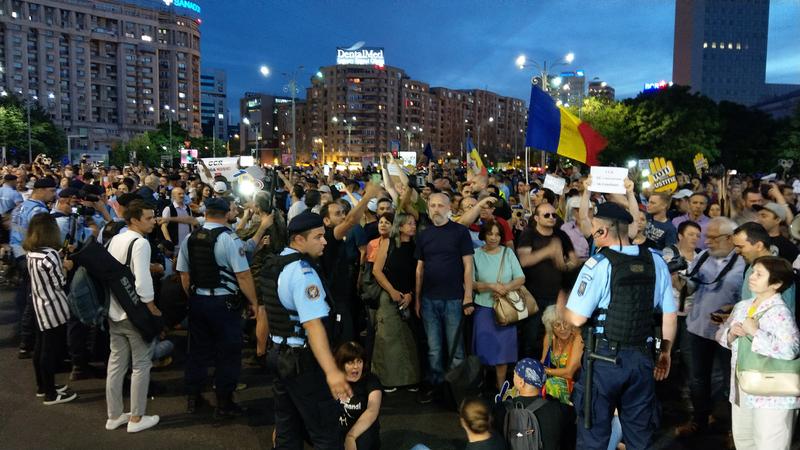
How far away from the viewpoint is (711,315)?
4969 millimetres

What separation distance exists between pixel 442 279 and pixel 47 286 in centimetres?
397

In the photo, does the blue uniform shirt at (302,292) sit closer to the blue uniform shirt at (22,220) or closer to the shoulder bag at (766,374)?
the shoulder bag at (766,374)

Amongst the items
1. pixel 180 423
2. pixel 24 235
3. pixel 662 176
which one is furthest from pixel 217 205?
pixel 662 176

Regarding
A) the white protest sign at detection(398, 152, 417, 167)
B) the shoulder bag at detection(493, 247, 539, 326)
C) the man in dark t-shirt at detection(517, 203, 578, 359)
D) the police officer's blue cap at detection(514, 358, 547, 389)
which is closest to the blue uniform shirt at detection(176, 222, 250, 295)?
the shoulder bag at detection(493, 247, 539, 326)

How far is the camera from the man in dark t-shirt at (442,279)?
19.4ft

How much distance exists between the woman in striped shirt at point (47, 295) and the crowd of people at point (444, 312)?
0.02 m

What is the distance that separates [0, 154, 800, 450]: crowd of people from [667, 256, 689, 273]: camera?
0.6 inches

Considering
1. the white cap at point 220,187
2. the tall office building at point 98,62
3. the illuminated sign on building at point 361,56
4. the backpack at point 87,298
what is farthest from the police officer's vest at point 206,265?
the illuminated sign on building at point 361,56

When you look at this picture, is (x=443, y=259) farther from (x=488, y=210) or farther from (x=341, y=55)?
(x=341, y=55)

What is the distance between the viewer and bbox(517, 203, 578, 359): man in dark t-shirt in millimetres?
6184

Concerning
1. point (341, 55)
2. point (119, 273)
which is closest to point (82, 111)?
point (341, 55)

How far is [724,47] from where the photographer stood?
505 feet

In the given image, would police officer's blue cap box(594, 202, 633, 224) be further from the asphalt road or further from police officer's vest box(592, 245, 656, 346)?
the asphalt road

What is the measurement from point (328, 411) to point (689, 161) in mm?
44964
